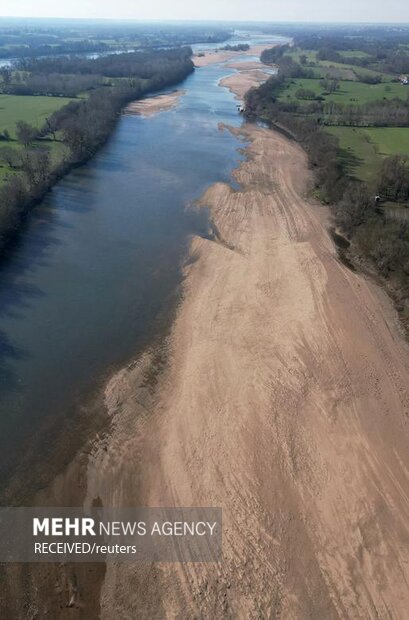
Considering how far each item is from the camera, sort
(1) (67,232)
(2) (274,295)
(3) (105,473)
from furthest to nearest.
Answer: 1. (1) (67,232)
2. (2) (274,295)
3. (3) (105,473)

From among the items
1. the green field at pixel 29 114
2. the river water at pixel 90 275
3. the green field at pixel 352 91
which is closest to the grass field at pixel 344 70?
the green field at pixel 352 91

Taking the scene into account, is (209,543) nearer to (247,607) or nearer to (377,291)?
(247,607)

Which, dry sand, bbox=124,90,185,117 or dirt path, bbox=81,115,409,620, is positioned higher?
dry sand, bbox=124,90,185,117

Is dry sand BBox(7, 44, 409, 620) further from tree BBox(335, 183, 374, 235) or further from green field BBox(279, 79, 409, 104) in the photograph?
green field BBox(279, 79, 409, 104)

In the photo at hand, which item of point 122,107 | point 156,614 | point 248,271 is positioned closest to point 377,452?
point 156,614

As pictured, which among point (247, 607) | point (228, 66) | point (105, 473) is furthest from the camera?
point (228, 66)

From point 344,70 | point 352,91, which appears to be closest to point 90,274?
point 352,91

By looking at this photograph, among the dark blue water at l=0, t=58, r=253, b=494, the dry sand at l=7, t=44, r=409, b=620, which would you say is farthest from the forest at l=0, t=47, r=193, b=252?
the dry sand at l=7, t=44, r=409, b=620
